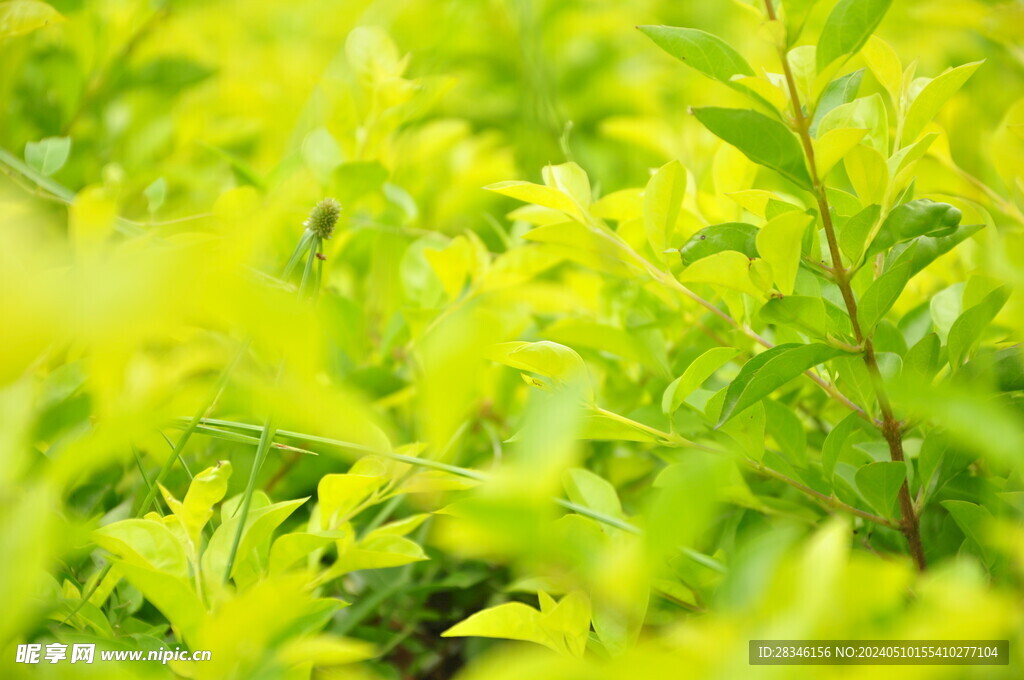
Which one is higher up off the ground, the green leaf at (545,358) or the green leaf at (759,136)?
the green leaf at (759,136)

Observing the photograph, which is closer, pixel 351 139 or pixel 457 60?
pixel 351 139

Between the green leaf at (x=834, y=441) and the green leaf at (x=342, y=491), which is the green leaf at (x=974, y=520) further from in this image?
the green leaf at (x=342, y=491)

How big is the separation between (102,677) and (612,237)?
13.2 inches

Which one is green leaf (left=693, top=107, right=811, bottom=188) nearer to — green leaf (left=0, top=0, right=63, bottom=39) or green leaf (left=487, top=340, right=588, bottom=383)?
green leaf (left=487, top=340, right=588, bottom=383)

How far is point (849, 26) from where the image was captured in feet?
1.15

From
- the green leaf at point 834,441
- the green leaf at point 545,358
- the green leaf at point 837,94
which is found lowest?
the green leaf at point 834,441

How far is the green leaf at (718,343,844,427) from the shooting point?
0.36 meters

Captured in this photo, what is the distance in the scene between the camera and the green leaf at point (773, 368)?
36cm

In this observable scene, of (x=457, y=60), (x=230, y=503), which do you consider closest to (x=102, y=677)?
(x=230, y=503)

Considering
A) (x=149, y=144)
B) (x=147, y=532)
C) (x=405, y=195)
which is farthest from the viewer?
(x=149, y=144)

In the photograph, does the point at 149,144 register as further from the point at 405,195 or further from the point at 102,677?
the point at 102,677

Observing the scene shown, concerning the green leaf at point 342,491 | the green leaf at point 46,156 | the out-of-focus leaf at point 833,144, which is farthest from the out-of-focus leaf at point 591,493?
→ the green leaf at point 46,156

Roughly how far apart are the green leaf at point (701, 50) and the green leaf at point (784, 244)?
79 mm

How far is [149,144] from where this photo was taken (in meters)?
0.84
